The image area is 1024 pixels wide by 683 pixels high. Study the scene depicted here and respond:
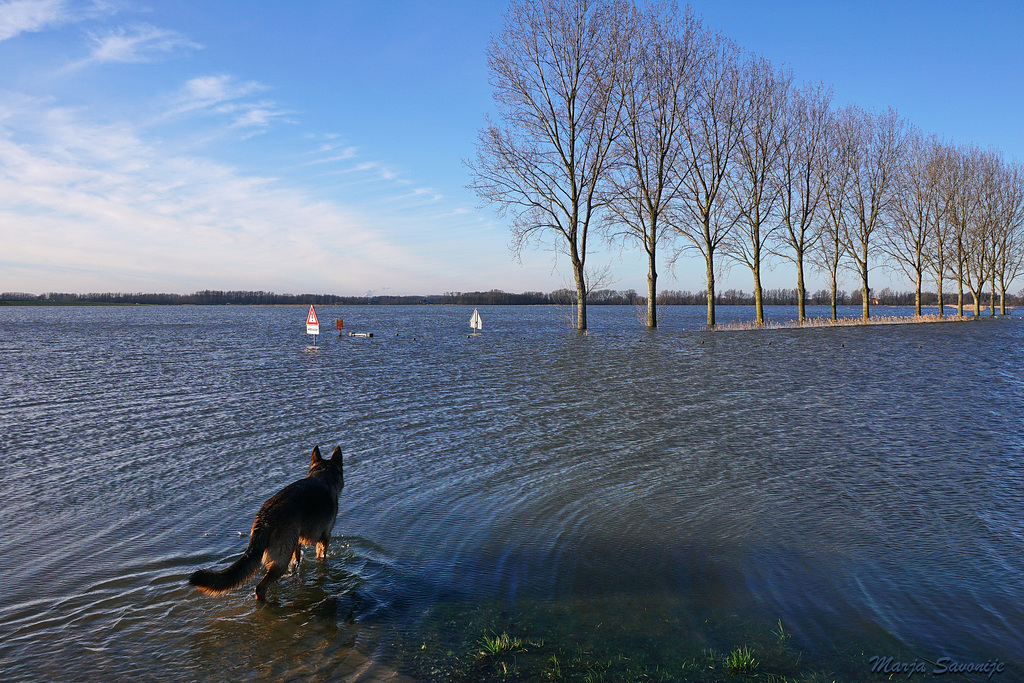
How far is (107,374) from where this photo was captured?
17953 millimetres

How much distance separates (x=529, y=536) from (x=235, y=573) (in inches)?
101

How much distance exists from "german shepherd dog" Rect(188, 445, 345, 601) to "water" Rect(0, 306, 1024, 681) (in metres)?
0.29

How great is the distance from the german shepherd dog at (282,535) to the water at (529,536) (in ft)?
0.95

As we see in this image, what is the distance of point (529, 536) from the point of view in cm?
554

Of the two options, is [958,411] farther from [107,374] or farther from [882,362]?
[107,374]

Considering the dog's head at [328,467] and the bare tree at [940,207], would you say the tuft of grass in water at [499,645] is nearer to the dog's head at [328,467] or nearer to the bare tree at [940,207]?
the dog's head at [328,467]

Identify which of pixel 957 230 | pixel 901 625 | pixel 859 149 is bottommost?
pixel 901 625

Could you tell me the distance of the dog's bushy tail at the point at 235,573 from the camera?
3.72 m

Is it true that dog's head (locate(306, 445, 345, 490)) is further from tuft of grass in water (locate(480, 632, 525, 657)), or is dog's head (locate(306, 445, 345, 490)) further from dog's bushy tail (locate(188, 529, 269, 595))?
tuft of grass in water (locate(480, 632, 525, 657))

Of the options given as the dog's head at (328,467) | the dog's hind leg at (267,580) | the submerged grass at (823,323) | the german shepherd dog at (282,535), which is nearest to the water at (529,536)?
the dog's hind leg at (267,580)

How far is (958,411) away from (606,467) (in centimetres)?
799

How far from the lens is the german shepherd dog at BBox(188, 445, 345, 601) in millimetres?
3863

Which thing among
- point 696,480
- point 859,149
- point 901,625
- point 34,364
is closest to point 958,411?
point 696,480

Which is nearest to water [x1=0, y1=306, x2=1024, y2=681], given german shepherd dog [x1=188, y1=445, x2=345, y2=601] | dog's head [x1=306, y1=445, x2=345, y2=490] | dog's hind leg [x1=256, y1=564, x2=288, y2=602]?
dog's hind leg [x1=256, y1=564, x2=288, y2=602]
